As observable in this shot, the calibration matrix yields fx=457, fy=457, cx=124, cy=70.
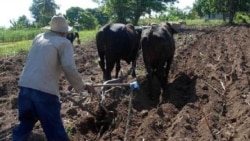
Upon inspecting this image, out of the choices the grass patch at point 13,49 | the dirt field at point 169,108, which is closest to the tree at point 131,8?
the grass patch at point 13,49

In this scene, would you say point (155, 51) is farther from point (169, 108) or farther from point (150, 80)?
point (169, 108)

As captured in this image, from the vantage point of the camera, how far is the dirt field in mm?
6891

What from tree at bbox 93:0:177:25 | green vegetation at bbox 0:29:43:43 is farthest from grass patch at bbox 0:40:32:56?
tree at bbox 93:0:177:25

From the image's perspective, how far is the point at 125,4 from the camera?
42719 mm

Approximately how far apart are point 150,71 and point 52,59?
4715 millimetres

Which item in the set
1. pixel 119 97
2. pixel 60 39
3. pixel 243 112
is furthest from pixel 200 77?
pixel 60 39

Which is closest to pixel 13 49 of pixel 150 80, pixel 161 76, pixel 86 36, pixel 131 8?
pixel 86 36

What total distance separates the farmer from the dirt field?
3.74 feet

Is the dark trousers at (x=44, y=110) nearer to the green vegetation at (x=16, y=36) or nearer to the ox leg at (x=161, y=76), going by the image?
the ox leg at (x=161, y=76)

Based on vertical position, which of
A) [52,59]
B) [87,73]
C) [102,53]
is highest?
[52,59]

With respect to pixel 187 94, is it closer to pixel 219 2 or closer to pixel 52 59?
pixel 52 59

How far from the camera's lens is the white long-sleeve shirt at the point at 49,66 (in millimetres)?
5480

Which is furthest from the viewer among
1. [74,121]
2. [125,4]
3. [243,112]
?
[125,4]

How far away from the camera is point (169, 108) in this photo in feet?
27.5
